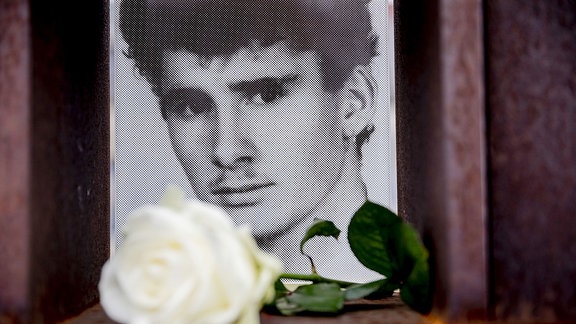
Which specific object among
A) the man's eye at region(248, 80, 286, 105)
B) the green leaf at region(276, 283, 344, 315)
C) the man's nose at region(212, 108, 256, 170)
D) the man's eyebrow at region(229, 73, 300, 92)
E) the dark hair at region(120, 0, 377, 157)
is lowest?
the green leaf at region(276, 283, 344, 315)

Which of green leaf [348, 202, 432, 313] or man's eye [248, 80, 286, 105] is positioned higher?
man's eye [248, 80, 286, 105]

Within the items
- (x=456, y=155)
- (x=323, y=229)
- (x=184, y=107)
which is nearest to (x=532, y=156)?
(x=456, y=155)

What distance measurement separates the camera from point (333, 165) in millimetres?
596

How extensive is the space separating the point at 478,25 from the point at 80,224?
11.5 inches

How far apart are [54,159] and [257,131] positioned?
0.55 ft

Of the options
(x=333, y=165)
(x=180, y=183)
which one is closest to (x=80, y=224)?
(x=180, y=183)

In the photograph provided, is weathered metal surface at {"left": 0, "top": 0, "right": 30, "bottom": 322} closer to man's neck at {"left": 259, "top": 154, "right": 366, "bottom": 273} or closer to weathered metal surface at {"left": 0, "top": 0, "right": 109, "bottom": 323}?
weathered metal surface at {"left": 0, "top": 0, "right": 109, "bottom": 323}

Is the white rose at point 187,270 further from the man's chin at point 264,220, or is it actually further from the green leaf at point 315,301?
the man's chin at point 264,220

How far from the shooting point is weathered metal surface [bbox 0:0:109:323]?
43 centimetres

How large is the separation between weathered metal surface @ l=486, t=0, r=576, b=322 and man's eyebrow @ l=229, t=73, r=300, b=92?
0.17 meters

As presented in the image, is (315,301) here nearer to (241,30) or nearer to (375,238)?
(375,238)

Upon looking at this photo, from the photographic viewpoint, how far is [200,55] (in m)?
0.59

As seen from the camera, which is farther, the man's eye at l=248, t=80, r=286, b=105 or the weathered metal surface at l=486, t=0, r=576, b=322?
the man's eye at l=248, t=80, r=286, b=105

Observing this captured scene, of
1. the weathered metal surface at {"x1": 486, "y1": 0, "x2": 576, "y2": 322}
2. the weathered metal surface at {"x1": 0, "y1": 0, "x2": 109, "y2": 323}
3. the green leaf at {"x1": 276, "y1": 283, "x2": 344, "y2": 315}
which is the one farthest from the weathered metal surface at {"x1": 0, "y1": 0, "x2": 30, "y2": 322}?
the weathered metal surface at {"x1": 486, "y1": 0, "x2": 576, "y2": 322}
